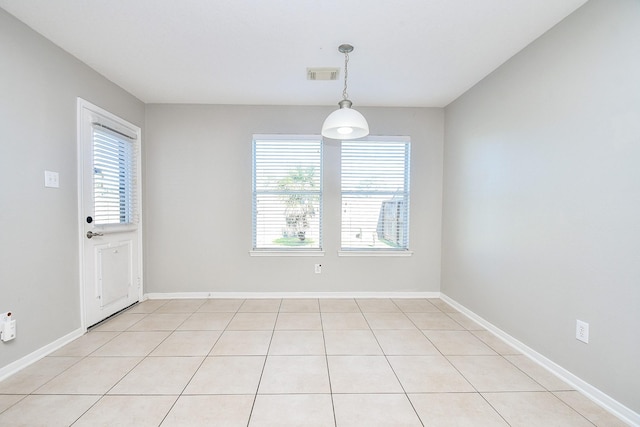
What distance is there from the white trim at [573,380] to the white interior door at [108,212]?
3895mm

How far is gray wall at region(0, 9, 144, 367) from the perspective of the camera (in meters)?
1.92

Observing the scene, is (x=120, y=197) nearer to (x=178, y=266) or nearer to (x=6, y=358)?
(x=178, y=266)

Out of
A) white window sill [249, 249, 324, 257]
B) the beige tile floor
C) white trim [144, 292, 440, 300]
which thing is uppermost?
white window sill [249, 249, 324, 257]

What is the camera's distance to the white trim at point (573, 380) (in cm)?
157

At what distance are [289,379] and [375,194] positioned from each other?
2455mm

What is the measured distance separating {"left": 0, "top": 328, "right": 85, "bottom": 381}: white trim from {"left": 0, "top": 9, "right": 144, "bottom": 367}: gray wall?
0.04 metres

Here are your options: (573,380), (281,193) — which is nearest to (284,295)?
(281,193)

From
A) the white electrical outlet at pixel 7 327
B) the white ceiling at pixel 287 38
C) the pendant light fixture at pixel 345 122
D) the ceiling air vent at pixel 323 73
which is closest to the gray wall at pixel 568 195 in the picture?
the white ceiling at pixel 287 38

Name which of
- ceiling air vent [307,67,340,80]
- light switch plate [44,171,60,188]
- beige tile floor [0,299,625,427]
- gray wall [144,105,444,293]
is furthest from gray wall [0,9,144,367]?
ceiling air vent [307,67,340,80]

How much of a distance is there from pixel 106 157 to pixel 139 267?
138 centimetres

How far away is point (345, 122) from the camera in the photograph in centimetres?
212

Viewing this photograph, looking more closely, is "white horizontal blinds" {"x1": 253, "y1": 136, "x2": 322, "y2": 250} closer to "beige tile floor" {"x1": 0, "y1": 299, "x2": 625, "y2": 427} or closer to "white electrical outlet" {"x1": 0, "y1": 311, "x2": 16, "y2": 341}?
"beige tile floor" {"x1": 0, "y1": 299, "x2": 625, "y2": 427}

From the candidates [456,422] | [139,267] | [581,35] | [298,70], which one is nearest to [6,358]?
[139,267]

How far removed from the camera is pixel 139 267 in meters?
3.44
